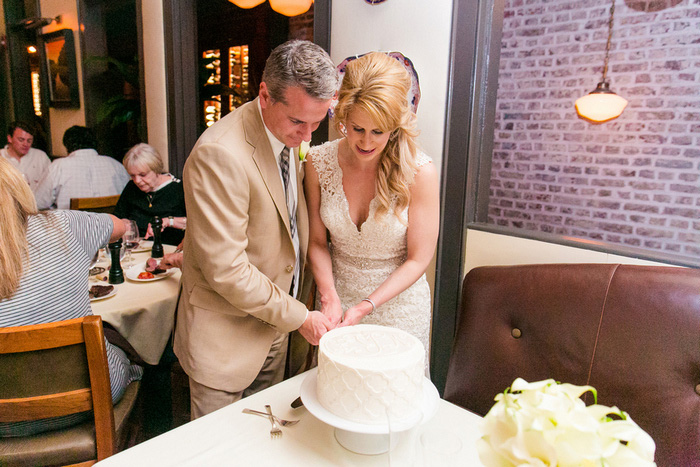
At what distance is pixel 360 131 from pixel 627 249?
1.01m

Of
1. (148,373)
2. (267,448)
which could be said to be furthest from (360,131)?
(148,373)

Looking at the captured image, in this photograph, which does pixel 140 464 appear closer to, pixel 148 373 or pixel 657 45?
pixel 148 373

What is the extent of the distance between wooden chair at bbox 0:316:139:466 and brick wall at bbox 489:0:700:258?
5.34 ft

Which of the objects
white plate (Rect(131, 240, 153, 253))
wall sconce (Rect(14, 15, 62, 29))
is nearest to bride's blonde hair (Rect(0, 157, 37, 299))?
white plate (Rect(131, 240, 153, 253))

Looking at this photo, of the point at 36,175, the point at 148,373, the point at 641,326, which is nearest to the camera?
the point at 641,326

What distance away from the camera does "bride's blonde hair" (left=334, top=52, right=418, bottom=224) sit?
1.45 meters

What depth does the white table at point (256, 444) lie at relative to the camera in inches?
37.4

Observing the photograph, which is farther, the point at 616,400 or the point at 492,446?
the point at 616,400

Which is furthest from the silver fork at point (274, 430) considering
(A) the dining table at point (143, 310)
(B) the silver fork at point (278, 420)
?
(A) the dining table at point (143, 310)

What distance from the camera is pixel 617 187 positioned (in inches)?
121

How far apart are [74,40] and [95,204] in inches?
132

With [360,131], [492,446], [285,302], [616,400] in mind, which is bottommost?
[616,400]

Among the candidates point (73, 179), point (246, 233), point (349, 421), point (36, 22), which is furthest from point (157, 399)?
point (36, 22)

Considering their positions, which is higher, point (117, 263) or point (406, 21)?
point (406, 21)
